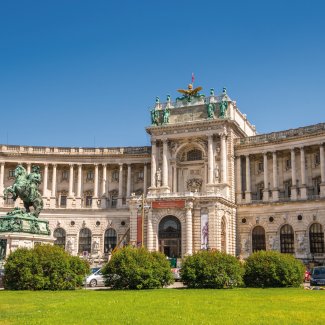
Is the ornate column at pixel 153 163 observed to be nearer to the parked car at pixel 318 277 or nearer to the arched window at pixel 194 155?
the arched window at pixel 194 155

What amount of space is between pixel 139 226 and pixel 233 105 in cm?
2405

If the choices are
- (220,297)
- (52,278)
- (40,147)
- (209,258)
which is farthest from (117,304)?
(40,147)

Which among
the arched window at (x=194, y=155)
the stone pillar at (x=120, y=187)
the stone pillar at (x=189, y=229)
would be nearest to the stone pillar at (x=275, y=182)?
the arched window at (x=194, y=155)

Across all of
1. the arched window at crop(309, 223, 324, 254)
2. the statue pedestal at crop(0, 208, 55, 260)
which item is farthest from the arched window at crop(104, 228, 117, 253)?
the statue pedestal at crop(0, 208, 55, 260)

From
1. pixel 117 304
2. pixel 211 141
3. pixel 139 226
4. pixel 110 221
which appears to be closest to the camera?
pixel 117 304

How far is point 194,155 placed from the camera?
7644 centimetres

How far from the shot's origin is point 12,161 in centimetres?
8019

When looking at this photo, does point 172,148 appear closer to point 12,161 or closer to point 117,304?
point 12,161

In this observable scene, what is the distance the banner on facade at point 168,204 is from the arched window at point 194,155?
11.6m

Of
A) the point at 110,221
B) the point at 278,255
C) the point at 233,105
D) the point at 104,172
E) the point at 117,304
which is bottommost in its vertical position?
the point at 117,304

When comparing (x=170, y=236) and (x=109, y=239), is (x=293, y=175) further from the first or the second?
(x=109, y=239)

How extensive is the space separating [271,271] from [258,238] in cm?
3735

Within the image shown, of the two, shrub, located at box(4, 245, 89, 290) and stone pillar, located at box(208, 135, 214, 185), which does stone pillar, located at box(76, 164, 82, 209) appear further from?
shrub, located at box(4, 245, 89, 290)

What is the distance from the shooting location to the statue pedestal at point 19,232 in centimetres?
3694
